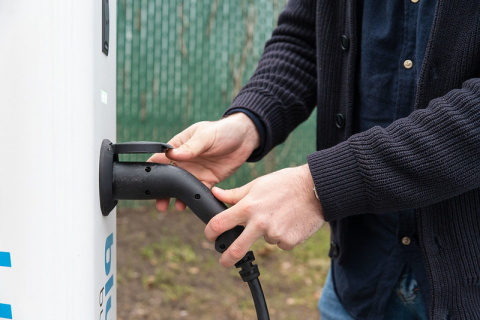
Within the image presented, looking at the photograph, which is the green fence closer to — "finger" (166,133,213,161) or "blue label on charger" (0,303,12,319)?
"finger" (166,133,213,161)

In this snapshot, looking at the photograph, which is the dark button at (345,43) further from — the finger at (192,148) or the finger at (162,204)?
the finger at (162,204)

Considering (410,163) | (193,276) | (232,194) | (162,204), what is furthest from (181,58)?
(410,163)

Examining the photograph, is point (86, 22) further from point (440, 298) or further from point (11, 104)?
point (440, 298)

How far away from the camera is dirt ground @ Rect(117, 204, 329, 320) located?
9.28 ft

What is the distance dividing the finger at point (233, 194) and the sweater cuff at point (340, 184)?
14cm

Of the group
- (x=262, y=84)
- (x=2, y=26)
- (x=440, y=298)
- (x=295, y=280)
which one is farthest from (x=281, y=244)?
(x=295, y=280)

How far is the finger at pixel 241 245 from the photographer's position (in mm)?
862

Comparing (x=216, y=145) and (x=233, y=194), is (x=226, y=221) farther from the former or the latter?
(x=216, y=145)

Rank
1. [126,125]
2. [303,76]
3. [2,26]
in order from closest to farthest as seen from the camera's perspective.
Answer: [2,26] → [303,76] → [126,125]

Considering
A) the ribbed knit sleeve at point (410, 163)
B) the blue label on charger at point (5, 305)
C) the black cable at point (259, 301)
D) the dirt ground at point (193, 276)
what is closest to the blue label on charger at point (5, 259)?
the blue label on charger at point (5, 305)

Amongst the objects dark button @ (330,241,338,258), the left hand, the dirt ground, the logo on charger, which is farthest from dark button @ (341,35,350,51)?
the dirt ground

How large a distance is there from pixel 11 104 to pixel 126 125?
3368mm

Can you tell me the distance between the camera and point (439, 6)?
0.88 meters

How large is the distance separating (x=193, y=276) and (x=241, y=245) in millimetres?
2405
